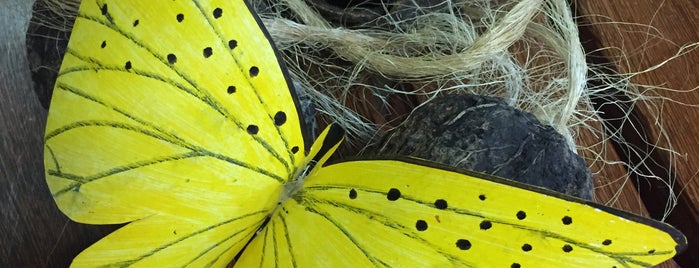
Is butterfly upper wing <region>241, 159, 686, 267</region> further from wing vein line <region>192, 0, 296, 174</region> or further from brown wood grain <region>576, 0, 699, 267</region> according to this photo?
brown wood grain <region>576, 0, 699, 267</region>

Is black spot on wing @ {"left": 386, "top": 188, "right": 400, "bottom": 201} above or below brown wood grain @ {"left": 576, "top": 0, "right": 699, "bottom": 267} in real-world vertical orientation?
below

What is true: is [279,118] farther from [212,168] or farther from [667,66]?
[667,66]

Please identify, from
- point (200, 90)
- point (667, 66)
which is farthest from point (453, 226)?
point (667, 66)

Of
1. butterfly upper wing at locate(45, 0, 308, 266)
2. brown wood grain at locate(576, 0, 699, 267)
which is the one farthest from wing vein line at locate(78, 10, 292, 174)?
brown wood grain at locate(576, 0, 699, 267)

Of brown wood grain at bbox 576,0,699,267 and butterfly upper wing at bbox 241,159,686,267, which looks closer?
butterfly upper wing at bbox 241,159,686,267

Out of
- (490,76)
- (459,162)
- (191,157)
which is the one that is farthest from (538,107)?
(191,157)

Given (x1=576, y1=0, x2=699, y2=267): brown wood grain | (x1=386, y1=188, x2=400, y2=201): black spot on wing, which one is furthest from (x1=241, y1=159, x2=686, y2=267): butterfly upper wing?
(x1=576, y1=0, x2=699, y2=267): brown wood grain

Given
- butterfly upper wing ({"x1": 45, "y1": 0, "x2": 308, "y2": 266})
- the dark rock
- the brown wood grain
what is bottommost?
butterfly upper wing ({"x1": 45, "y1": 0, "x2": 308, "y2": 266})

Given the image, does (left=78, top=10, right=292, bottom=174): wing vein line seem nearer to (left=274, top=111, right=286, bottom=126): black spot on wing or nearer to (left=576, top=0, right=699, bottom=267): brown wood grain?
(left=274, top=111, right=286, bottom=126): black spot on wing

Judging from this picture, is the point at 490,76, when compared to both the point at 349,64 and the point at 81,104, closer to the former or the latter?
Answer: the point at 349,64
